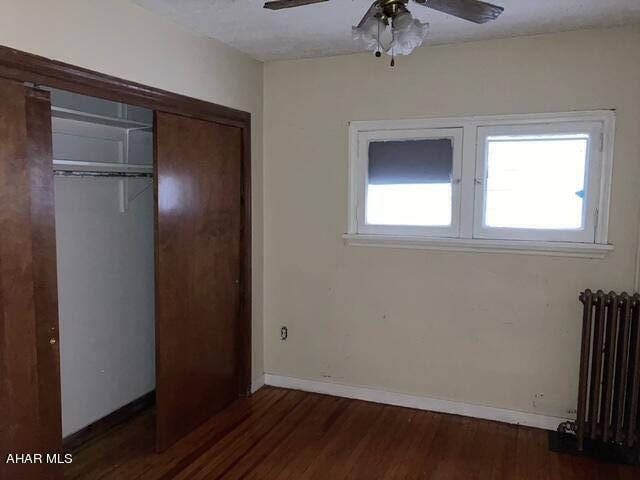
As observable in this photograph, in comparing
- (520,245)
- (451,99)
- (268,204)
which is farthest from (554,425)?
(268,204)

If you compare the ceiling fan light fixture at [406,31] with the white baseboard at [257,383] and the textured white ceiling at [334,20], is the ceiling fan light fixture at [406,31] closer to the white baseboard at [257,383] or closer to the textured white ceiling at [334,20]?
the textured white ceiling at [334,20]

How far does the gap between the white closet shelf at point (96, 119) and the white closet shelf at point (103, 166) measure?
0.24 metres

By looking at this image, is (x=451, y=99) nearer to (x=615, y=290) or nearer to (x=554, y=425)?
(x=615, y=290)

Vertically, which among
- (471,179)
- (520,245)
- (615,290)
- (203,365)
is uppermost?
(471,179)

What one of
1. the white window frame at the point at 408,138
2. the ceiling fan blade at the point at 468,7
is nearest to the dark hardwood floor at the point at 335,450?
the white window frame at the point at 408,138

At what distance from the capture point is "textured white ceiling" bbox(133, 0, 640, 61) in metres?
2.48

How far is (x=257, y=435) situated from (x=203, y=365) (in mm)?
551

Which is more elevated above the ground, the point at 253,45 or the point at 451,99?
the point at 253,45

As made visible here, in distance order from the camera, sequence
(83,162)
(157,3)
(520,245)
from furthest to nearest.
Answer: (520,245)
(83,162)
(157,3)

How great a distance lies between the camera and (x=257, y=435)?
3.08m

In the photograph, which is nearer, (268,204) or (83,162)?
(83,162)

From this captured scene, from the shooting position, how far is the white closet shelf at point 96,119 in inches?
104

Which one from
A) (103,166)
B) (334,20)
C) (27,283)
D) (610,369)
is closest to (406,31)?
(334,20)

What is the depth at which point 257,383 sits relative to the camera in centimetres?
377
